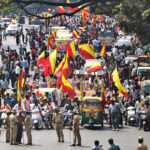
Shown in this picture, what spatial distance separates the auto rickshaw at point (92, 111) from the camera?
27.2m

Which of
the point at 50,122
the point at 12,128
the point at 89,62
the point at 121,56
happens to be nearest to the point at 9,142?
the point at 12,128

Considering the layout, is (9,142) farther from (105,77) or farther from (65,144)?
(105,77)

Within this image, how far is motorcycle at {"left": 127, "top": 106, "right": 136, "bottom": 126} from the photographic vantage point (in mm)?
27891

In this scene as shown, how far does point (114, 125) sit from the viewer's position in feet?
88.2

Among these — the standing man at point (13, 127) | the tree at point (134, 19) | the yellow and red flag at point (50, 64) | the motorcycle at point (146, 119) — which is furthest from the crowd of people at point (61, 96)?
the tree at point (134, 19)

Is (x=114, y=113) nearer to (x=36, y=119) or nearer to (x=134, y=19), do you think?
(x=36, y=119)

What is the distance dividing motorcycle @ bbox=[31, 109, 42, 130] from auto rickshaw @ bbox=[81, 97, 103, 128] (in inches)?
61.2

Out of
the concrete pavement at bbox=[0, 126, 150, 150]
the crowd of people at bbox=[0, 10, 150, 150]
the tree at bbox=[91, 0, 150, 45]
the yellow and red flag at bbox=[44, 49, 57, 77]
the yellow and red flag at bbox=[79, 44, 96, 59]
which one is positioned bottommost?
the concrete pavement at bbox=[0, 126, 150, 150]

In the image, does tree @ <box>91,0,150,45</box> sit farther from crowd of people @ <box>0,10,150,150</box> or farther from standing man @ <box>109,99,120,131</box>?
standing man @ <box>109,99,120,131</box>

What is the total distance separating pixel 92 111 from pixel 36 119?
2029mm

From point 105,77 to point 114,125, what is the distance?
9.65 m

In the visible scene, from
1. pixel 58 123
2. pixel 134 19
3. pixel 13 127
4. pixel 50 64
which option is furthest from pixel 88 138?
pixel 134 19

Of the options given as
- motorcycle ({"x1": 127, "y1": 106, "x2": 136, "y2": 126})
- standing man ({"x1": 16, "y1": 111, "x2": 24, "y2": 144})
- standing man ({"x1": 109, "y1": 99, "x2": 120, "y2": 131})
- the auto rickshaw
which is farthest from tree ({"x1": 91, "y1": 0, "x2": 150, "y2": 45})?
standing man ({"x1": 16, "y1": 111, "x2": 24, "y2": 144})

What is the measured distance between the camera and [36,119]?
27.2 m
